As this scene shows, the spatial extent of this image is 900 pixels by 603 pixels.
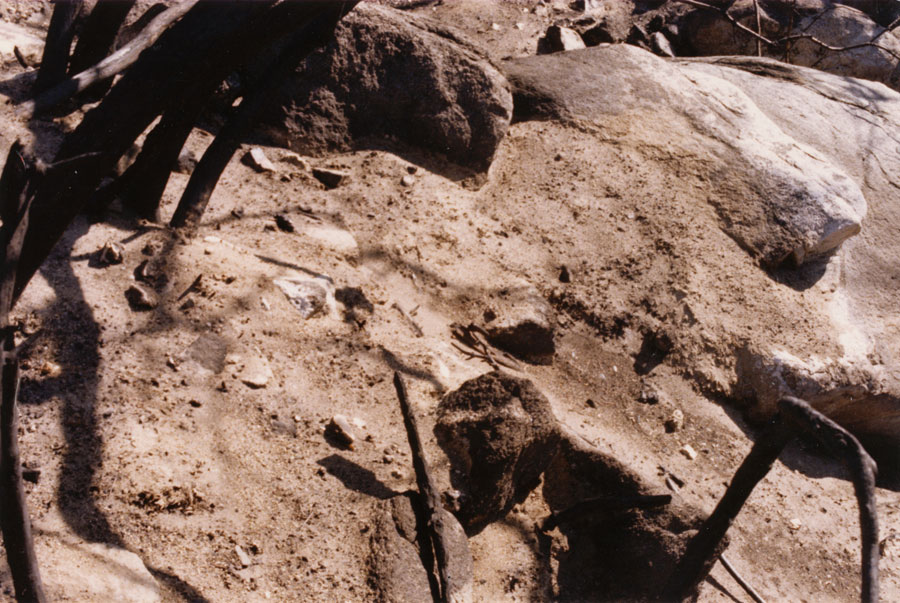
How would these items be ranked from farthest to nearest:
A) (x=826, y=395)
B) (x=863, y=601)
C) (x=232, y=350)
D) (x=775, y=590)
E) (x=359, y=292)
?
(x=826, y=395), (x=359, y=292), (x=775, y=590), (x=232, y=350), (x=863, y=601)

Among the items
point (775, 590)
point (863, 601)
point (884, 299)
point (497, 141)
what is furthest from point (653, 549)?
point (884, 299)

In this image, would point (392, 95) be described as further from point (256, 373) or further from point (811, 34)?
point (811, 34)

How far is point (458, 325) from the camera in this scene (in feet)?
9.21

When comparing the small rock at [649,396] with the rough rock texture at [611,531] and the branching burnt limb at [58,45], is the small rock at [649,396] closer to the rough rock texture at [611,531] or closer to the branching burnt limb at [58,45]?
the rough rock texture at [611,531]

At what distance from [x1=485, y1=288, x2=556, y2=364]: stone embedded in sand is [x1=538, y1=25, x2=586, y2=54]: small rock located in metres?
2.38

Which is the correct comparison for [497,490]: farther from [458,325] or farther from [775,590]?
[775,590]

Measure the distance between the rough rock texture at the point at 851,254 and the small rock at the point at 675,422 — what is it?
1.28ft

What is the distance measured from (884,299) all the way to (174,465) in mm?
3477

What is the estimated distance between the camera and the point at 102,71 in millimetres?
2029

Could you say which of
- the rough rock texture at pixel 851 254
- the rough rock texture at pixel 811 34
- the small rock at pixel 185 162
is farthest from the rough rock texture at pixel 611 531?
the rough rock texture at pixel 811 34

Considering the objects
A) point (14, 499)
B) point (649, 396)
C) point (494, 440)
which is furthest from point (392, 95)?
point (14, 499)

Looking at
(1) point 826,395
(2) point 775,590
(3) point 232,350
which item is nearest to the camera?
(3) point 232,350

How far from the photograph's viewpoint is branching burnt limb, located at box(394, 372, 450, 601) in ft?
5.93

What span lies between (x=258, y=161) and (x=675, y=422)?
6.70 ft
